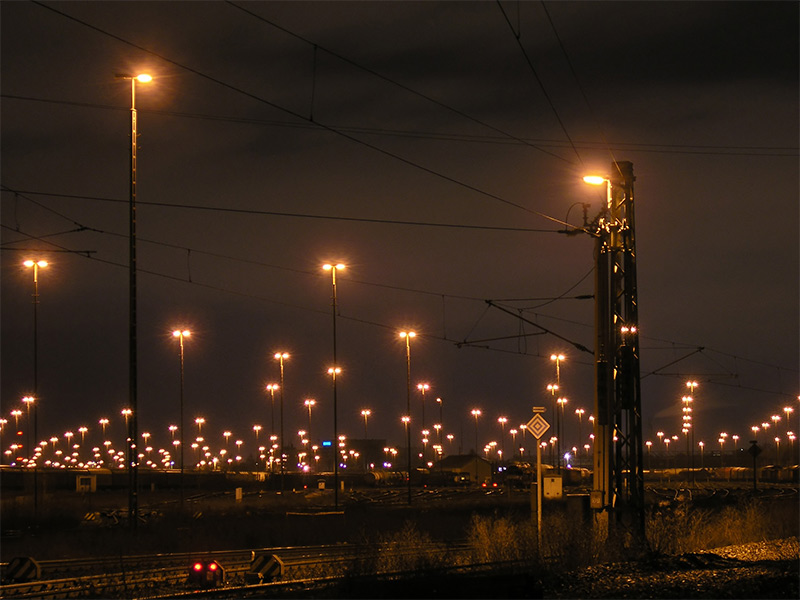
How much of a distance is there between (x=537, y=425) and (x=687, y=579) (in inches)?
345

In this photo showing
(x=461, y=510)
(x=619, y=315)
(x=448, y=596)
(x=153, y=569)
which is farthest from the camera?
(x=461, y=510)

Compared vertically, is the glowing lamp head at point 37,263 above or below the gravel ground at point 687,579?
above

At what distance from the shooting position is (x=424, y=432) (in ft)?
432

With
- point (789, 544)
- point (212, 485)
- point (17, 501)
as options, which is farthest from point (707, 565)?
point (212, 485)

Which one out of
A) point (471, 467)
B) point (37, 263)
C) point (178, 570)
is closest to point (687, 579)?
point (178, 570)

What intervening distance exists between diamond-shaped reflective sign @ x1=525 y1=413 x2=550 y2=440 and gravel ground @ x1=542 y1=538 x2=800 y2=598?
16.8 feet

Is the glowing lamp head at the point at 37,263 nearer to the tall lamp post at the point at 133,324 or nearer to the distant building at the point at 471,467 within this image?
the tall lamp post at the point at 133,324

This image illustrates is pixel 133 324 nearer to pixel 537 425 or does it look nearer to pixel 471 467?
pixel 537 425

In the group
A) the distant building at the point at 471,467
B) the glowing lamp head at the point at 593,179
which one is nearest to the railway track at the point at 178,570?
the glowing lamp head at the point at 593,179

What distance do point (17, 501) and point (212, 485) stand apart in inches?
1675

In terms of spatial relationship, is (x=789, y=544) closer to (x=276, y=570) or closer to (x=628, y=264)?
(x=628, y=264)

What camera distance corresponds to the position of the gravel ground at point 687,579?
1873 centimetres

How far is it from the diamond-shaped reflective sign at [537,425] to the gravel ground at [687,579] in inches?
202

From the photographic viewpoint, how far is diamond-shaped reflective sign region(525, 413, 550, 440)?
1113 inches
